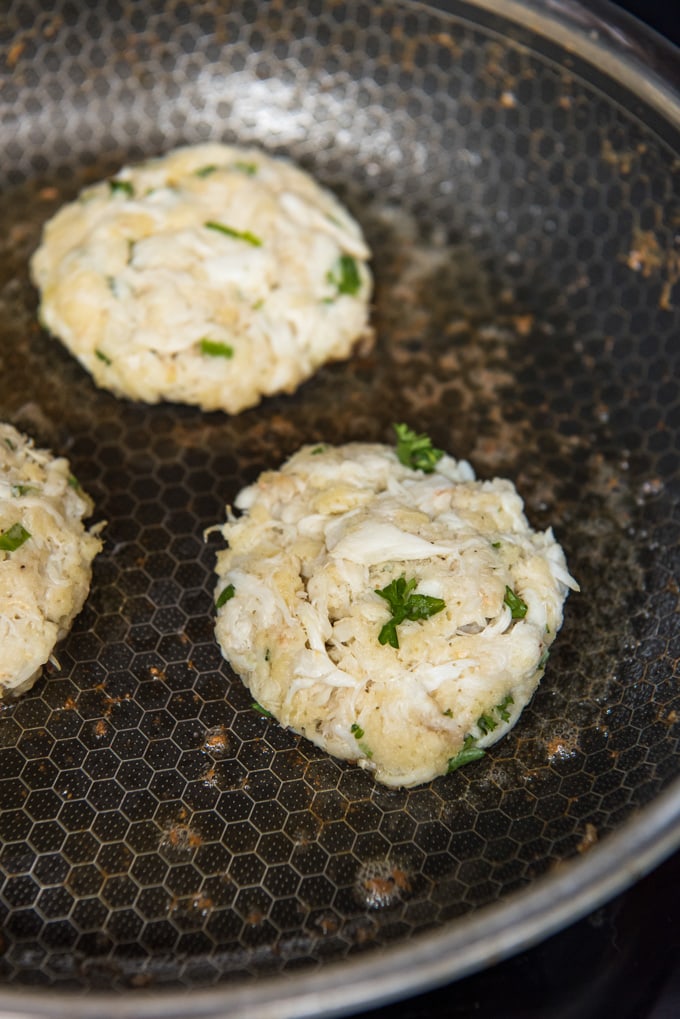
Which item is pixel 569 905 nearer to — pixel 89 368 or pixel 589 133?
pixel 89 368

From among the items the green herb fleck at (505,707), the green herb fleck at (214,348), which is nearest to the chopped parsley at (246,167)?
the green herb fleck at (214,348)

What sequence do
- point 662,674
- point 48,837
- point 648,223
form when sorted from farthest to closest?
point 648,223 → point 662,674 → point 48,837

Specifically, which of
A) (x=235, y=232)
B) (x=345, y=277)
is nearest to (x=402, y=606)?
(x=345, y=277)

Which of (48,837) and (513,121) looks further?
(513,121)

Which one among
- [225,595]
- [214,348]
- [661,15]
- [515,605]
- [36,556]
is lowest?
[36,556]

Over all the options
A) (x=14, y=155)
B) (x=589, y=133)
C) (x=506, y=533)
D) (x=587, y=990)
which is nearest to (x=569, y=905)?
(x=587, y=990)

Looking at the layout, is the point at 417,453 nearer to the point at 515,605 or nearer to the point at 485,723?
the point at 515,605

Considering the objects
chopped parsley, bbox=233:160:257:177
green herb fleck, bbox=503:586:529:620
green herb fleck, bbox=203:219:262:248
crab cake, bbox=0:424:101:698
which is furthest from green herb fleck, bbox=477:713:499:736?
chopped parsley, bbox=233:160:257:177
